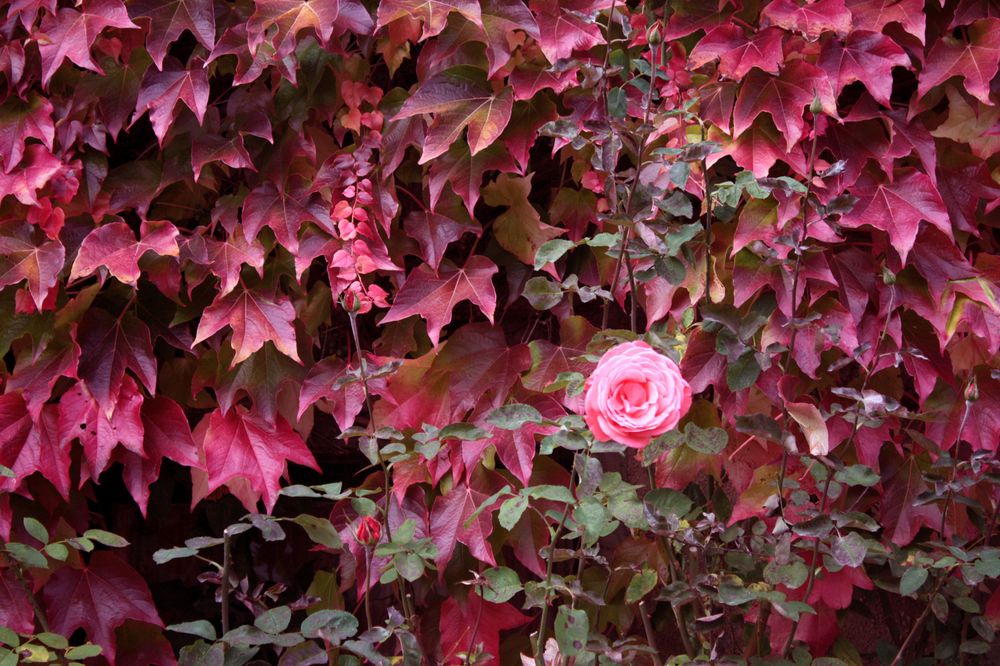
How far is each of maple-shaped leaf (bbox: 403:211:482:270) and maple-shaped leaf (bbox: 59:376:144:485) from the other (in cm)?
51

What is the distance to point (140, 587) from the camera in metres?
1.70

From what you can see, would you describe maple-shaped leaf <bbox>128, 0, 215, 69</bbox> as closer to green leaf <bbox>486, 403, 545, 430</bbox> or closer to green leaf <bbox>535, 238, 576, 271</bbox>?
green leaf <bbox>535, 238, 576, 271</bbox>

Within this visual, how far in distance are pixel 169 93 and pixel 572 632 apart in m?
1.00

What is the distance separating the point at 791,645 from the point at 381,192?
2.92ft

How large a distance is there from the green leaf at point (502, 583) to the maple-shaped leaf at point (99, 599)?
2.23 ft

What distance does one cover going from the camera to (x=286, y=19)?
1459 mm

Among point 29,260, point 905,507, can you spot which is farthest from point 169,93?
point 905,507

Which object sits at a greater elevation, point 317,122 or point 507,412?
point 317,122

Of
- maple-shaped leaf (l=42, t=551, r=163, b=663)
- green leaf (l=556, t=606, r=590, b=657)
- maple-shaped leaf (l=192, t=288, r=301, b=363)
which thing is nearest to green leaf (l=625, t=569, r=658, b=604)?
green leaf (l=556, t=606, r=590, b=657)

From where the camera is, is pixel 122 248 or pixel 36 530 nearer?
pixel 36 530

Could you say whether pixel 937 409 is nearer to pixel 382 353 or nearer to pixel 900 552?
pixel 900 552

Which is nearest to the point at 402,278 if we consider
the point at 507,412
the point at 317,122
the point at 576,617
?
the point at 317,122

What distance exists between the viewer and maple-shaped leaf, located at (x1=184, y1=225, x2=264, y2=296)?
1.55 m

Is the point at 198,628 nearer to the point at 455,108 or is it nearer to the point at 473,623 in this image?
the point at 473,623
